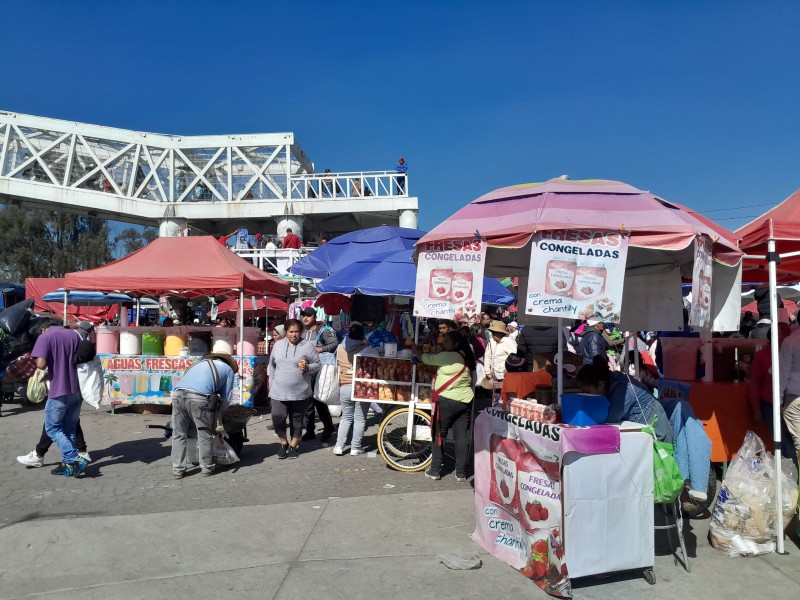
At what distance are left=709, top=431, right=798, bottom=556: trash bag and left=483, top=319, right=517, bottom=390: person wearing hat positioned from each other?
446cm

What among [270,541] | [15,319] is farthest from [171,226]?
[270,541]

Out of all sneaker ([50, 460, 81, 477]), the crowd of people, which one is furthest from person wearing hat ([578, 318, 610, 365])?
sneaker ([50, 460, 81, 477])

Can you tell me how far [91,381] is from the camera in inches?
303

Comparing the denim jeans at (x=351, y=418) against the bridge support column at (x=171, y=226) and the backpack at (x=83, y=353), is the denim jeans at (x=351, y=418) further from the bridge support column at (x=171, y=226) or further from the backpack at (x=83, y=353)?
the bridge support column at (x=171, y=226)

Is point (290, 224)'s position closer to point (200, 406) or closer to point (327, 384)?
point (327, 384)

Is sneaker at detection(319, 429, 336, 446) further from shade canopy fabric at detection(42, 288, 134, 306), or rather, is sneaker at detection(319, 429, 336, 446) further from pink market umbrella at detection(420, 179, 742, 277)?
shade canopy fabric at detection(42, 288, 134, 306)

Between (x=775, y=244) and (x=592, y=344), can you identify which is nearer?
(x=775, y=244)

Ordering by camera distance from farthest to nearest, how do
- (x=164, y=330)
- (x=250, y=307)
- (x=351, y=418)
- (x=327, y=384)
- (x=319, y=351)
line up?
(x=250, y=307) → (x=164, y=330) → (x=319, y=351) → (x=327, y=384) → (x=351, y=418)

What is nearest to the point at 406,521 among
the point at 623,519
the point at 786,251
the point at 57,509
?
the point at 623,519

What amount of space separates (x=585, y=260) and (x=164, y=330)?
941 centimetres

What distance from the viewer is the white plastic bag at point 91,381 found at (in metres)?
7.62

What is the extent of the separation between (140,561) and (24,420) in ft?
25.6

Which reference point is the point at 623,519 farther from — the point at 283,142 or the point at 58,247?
the point at 58,247

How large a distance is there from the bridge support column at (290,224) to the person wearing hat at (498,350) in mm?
18381
